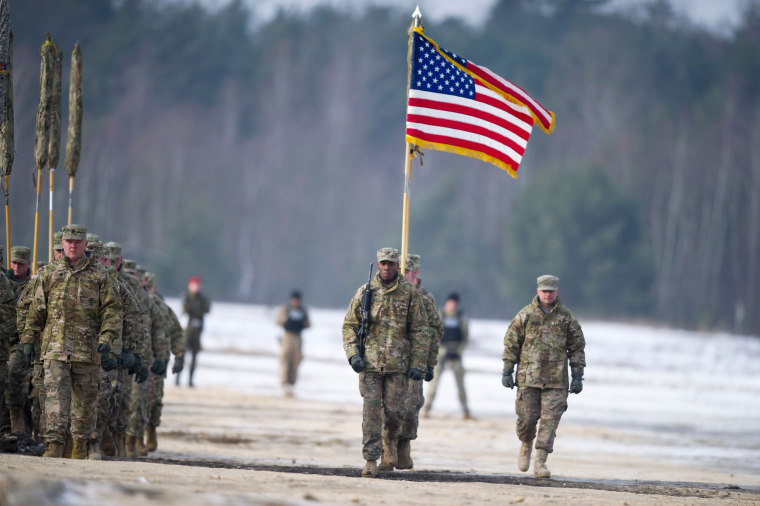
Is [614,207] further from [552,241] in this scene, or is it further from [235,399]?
[235,399]

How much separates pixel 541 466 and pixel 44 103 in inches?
285

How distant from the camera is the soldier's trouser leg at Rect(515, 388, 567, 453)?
45.3 ft

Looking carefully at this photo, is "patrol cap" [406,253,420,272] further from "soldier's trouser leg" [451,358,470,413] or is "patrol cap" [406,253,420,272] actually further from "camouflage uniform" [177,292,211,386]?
"camouflage uniform" [177,292,211,386]

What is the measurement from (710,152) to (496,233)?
15.5m

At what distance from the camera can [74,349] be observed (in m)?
11.9

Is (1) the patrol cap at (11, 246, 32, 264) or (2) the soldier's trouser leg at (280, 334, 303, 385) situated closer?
(1) the patrol cap at (11, 246, 32, 264)

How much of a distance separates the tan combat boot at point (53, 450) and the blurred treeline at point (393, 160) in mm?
46995

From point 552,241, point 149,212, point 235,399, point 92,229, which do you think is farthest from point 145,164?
point 235,399

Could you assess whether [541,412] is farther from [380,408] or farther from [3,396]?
[3,396]

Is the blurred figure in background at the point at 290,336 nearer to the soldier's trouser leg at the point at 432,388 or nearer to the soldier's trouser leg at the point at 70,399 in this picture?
the soldier's trouser leg at the point at 432,388

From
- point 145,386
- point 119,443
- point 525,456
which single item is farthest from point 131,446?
point 525,456

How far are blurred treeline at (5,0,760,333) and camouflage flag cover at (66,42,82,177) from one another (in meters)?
41.9

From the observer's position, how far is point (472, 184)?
300 ft

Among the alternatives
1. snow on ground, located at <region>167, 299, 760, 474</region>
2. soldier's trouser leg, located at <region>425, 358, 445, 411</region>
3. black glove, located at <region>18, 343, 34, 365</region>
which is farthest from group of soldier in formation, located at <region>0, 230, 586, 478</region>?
soldier's trouser leg, located at <region>425, 358, 445, 411</region>
